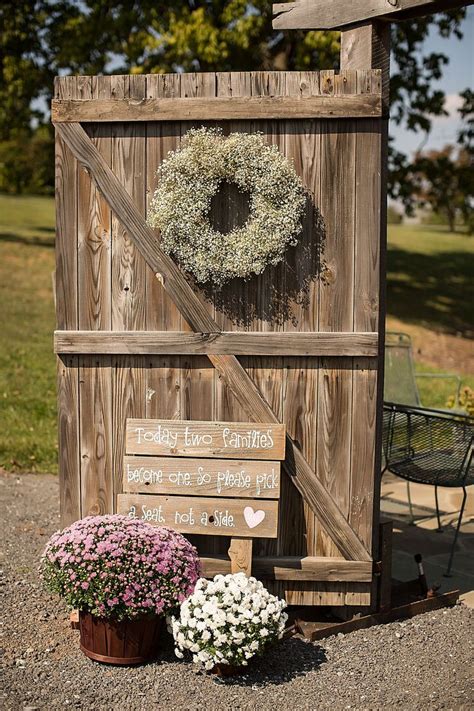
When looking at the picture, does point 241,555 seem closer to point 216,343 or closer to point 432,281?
point 216,343

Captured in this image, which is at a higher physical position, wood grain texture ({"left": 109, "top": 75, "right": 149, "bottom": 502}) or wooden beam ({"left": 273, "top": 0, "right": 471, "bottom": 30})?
wooden beam ({"left": 273, "top": 0, "right": 471, "bottom": 30})

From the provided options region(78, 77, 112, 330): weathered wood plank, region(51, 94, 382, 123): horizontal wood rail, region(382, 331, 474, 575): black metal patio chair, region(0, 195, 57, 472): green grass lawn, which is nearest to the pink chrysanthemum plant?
region(78, 77, 112, 330): weathered wood plank

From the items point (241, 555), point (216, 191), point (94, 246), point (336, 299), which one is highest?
point (216, 191)

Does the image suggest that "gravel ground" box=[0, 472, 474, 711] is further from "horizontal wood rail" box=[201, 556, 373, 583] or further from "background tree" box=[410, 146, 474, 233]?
"background tree" box=[410, 146, 474, 233]

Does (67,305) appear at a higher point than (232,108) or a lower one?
lower

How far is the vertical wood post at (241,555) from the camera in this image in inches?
168

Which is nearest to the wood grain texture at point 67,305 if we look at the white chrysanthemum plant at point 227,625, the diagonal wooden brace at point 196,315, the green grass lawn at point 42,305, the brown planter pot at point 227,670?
the diagonal wooden brace at point 196,315

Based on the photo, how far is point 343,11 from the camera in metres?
4.28

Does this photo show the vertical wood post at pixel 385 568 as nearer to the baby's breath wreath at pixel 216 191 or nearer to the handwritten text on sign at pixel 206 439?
the handwritten text on sign at pixel 206 439

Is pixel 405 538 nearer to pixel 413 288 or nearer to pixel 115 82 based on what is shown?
pixel 115 82

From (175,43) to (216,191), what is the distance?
392 inches

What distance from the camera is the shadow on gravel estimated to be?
386 centimetres

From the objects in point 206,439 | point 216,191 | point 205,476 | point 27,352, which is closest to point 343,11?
point 216,191

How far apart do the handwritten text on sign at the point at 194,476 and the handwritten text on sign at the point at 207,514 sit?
0.04 meters
